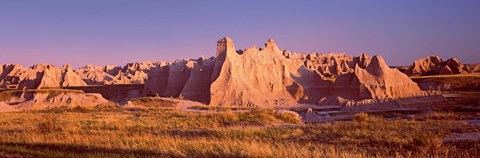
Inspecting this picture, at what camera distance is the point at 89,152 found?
1368cm

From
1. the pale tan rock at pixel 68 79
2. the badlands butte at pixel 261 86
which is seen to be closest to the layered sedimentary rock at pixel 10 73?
the pale tan rock at pixel 68 79

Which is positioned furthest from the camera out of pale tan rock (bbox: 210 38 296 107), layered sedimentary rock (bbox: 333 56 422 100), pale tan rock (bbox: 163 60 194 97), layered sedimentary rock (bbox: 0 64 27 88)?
layered sedimentary rock (bbox: 0 64 27 88)

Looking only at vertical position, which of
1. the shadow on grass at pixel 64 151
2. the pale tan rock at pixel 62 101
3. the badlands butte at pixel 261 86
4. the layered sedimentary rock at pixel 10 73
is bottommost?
the shadow on grass at pixel 64 151

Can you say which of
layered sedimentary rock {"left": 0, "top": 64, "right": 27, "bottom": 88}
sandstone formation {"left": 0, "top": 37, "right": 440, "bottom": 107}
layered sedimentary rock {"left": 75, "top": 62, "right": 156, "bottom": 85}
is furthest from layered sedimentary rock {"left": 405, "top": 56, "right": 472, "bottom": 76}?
layered sedimentary rock {"left": 0, "top": 64, "right": 27, "bottom": 88}

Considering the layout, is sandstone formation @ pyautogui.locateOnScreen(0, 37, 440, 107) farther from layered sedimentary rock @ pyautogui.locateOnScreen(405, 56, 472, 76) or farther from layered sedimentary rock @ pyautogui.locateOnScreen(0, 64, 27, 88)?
layered sedimentary rock @ pyautogui.locateOnScreen(0, 64, 27, 88)

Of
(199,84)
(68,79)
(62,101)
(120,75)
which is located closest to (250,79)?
(199,84)

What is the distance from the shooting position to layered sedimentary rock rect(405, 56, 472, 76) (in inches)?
3783

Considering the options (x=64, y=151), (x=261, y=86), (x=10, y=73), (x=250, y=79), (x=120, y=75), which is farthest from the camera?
(x=120, y=75)

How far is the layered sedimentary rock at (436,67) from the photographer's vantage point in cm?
9609

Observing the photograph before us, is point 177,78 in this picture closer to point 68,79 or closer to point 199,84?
point 199,84

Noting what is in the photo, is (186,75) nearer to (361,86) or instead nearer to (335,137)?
(361,86)

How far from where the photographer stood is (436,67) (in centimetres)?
10081

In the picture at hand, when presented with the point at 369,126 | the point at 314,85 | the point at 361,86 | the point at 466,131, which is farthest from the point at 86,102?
the point at 466,131

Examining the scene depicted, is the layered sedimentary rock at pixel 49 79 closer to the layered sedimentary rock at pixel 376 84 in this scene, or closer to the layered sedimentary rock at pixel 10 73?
the layered sedimentary rock at pixel 10 73
